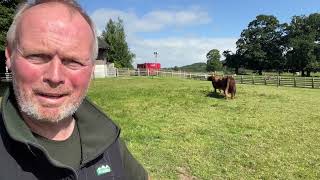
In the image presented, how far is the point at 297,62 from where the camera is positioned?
8875cm

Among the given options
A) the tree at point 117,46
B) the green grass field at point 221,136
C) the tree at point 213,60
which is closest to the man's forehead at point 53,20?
the green grass field at point 221,136

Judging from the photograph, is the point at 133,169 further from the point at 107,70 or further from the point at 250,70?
the point at 250,70

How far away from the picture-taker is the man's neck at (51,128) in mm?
2449

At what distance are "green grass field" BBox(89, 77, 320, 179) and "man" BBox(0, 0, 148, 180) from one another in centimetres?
537

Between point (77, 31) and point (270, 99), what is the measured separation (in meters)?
22.5

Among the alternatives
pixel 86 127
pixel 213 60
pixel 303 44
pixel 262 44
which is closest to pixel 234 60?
pixel 262 44

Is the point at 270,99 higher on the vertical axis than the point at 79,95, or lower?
lower

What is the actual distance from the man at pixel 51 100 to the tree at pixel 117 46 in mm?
70459

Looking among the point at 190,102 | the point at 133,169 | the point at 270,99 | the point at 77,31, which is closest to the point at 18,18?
the point at 77,31

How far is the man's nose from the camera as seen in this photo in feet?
7.75

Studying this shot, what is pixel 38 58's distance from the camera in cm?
241

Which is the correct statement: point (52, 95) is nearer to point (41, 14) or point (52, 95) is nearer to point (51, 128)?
point (51, 128)

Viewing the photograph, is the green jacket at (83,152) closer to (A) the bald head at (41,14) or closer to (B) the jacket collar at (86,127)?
(B) the jacket collar at (86,127)

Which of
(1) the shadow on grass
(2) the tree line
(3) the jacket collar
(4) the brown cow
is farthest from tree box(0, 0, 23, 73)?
(2) the tree line
